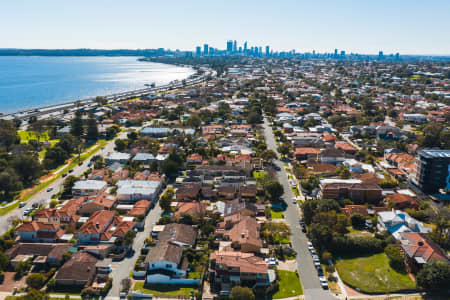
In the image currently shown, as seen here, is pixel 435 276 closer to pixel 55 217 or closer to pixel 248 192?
pixel 248 192

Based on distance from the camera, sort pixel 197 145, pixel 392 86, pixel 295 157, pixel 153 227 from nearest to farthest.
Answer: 1. pixel 153 227
2. pixel 295 157
3. pixel 197 145
4. pixel 392 86

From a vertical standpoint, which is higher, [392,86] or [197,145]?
[392,86]

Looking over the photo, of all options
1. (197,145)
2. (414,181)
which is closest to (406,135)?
(414,181)

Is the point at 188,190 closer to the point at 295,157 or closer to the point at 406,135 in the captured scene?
the point at 295,157

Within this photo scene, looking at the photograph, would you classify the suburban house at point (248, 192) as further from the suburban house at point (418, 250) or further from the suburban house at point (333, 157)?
the suburban house at point (333, 157)

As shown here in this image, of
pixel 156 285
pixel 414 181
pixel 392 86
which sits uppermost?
pixel 392 86

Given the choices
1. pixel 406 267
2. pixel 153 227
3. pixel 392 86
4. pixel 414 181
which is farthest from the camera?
pixel 392 86

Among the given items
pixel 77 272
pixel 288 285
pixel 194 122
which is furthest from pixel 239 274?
pixel 194 122

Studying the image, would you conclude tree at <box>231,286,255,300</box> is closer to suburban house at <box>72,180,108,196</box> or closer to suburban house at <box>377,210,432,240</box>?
suburban house at <box>377,210,432,240</box>
